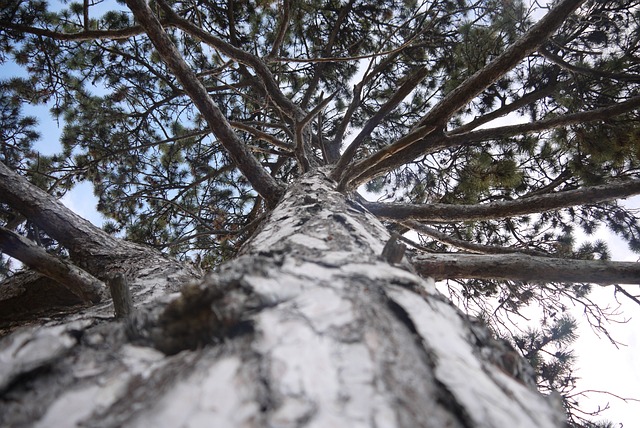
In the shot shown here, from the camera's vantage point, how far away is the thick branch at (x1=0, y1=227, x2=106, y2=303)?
48.3 inches

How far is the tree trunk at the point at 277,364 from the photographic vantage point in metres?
0.33

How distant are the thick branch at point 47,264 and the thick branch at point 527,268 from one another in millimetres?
1310

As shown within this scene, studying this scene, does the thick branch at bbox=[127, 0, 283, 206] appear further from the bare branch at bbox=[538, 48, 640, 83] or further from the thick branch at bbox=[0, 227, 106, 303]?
the bare branch at bbox=[538, 48, 640, 83]

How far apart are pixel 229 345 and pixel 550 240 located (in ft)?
12.1

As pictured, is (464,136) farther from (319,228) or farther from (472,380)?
(472,380)

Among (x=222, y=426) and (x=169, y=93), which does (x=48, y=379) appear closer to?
(x=222, y=426)

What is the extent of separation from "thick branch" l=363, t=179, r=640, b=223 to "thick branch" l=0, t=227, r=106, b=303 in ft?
4.98

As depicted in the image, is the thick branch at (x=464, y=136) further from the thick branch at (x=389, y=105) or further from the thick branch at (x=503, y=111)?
the thick branch at (x=503, y=111)

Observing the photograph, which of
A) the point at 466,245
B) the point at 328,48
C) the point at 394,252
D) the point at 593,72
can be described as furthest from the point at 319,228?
the point at 328,48

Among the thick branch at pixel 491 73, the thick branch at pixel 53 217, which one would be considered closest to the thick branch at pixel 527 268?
the thick branch at pixel 491 73

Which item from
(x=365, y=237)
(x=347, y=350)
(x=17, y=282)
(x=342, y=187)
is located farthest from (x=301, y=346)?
(x=17, y=282)

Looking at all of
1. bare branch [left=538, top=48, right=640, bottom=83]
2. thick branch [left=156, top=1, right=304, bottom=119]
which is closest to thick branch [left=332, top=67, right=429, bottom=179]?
thick branch [left=156, top=1, right=304, bottom=119]

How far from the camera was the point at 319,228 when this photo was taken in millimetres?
894

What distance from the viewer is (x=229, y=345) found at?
15.9 inches
